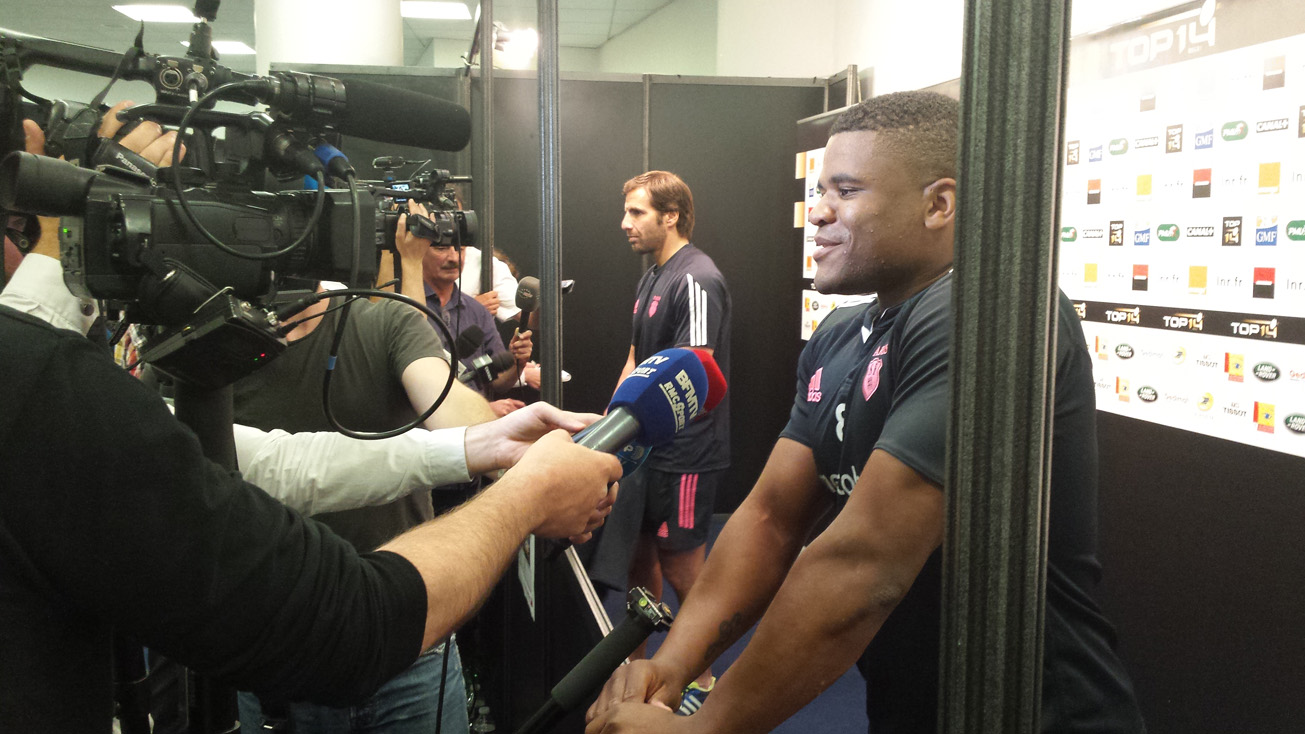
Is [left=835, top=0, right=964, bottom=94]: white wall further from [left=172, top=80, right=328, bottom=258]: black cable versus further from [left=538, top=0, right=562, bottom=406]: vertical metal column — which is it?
[left=172, top=80, right=328, bottom=258]: black cable

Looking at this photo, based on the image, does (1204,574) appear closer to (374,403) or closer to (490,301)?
(374,403)

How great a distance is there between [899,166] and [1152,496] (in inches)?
44.6

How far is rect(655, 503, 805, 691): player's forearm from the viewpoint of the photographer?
1.08 metres

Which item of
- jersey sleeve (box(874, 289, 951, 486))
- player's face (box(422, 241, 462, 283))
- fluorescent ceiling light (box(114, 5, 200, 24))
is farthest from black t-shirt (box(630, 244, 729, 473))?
fluorescent ceiling light (box(114, 5, 200, 24))

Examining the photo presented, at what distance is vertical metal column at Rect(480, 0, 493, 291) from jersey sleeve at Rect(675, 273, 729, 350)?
860 millimetres

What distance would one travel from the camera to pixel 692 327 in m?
2.72

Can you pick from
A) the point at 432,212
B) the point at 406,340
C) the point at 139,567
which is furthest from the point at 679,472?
the point at 139,567

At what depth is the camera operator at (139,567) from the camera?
0.56 meters

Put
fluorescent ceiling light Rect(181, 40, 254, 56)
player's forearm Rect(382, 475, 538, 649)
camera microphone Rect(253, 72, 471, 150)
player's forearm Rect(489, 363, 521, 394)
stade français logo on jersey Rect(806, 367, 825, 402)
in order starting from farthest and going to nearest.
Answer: fluorescent ceiling light Rect(181, 40, 254, 56)
player's forearm Rect(489, 363, 521, 394)
stade français logo on jersey Rect(806, 367, 825, 402)
camera microphone Rect(253, 72, 471, 150)
player's forearm Rect(382, 475, 538, 649)

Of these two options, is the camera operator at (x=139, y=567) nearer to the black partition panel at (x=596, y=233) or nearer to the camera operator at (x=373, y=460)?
the camera operator at (x=373, y=460)

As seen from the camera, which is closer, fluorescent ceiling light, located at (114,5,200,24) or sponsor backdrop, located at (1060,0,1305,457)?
sponsor backdrop, located at (1060,0,1305,457)

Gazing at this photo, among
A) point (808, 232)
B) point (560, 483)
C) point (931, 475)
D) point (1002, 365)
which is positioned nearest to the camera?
point (1002, 365)

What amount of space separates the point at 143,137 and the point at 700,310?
187 cm

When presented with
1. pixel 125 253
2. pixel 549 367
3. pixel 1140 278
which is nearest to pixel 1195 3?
pixel 1140 278
